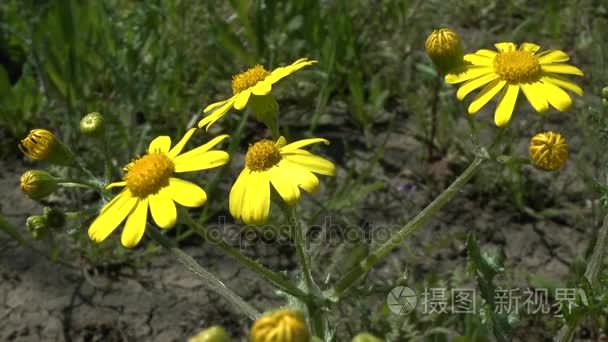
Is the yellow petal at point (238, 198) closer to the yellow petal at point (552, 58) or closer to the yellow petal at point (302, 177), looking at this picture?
the yellow petal at point (302, 177)

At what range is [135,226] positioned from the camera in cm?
197

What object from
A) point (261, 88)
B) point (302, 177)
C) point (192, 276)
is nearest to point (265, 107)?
point (261, 88)

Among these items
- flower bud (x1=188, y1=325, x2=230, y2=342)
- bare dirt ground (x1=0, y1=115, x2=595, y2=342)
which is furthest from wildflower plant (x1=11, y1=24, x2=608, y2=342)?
bare dirt ground (x1=0, y1=115, x2=595, y2=342)

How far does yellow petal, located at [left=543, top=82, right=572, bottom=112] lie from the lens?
2.21 m

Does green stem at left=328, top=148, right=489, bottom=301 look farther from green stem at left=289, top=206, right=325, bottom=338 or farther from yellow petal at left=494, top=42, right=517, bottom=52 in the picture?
yellow petal at left=494, top=42, right=517, bottom=52

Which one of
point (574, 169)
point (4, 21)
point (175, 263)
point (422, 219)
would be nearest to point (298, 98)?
point (175, 263)

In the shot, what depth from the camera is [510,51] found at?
244cm

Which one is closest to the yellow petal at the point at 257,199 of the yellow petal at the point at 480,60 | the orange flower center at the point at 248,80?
the orange flower center at the point at 248,80

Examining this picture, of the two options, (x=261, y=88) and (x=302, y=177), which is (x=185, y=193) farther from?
(x=261, y=88)

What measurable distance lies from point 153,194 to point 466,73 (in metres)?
1.19

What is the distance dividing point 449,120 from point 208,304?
1929mm

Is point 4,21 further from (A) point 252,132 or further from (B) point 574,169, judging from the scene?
(B) point 574,169

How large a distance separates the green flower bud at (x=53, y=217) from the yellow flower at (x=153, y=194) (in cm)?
38

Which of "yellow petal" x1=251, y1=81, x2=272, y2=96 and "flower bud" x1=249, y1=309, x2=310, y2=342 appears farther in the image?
"yellow petal" x1=251, y1=81, x2=272, y2=96
